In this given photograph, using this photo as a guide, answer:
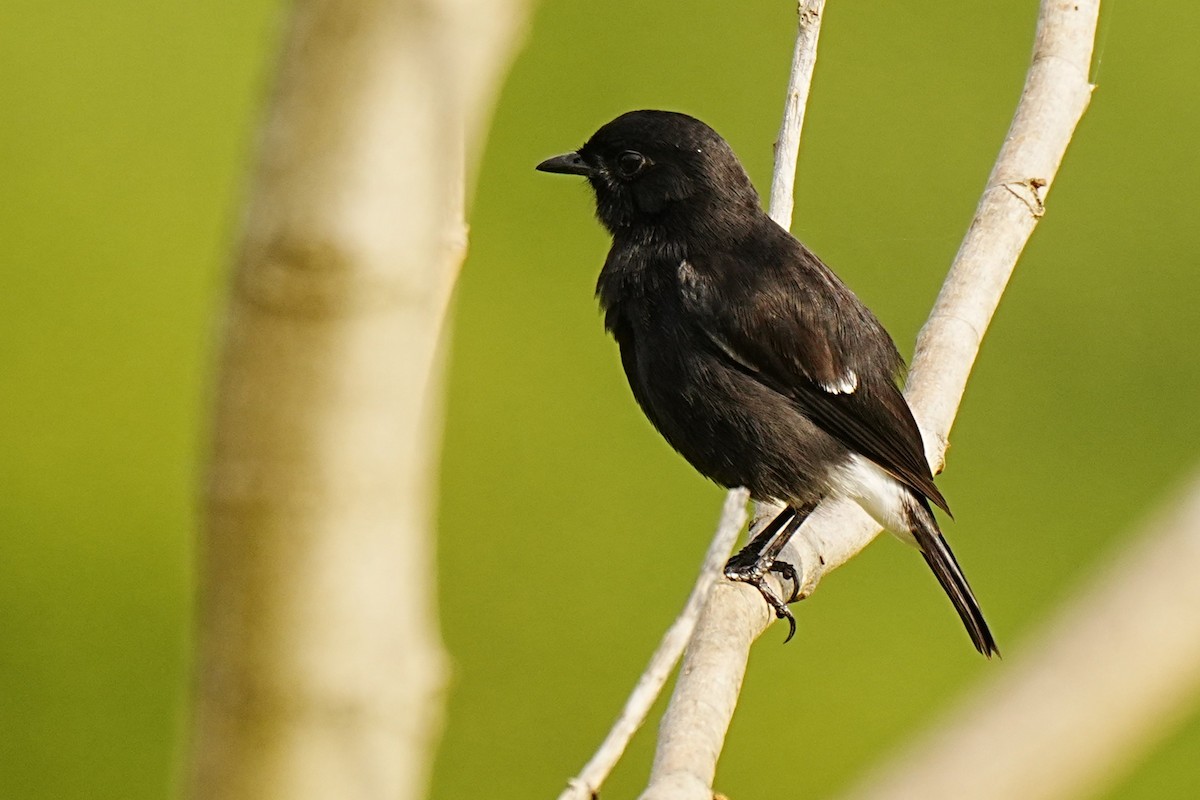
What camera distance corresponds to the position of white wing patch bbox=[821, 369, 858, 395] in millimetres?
2400

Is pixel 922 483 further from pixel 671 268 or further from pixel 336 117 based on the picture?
pixel 336 117

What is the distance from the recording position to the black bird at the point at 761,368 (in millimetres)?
2389

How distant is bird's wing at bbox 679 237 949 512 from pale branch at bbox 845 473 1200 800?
6.31 ft

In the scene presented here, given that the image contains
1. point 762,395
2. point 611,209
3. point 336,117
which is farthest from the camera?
point 611,209

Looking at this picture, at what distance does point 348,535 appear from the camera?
50 centimetres

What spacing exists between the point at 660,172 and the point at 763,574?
2.51ft

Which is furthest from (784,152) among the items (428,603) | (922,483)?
(428,603)

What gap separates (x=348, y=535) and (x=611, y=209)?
2.12 m

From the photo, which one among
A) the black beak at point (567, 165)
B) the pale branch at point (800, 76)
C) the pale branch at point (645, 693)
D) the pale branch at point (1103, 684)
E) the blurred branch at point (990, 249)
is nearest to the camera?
the pale branch at point (1103, 684)

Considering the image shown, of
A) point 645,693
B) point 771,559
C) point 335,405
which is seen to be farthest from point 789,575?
point 335,405

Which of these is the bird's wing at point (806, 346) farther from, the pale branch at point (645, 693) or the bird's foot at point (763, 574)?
the pale branch at point (645, 693)

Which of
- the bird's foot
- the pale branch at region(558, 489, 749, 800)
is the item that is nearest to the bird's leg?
the bird's foot

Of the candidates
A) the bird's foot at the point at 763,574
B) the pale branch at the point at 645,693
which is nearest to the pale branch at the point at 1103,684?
the pale branch at the point at 645,693

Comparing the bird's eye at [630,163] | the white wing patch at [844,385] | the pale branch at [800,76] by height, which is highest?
→ the pale branch at [800,76]
